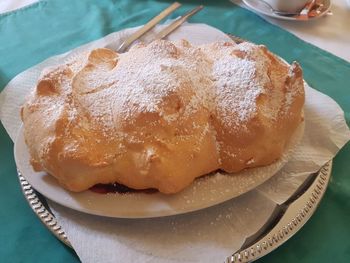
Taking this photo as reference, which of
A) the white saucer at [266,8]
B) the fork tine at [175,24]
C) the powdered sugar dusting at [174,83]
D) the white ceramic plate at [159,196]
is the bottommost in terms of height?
the white ceramic plate at [159,196]

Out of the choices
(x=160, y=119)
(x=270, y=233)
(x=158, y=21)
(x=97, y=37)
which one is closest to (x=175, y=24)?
(x=158, y=21)

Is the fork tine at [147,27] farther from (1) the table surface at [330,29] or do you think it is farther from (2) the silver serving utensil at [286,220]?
(2) the silver serving utensil at [286,220]

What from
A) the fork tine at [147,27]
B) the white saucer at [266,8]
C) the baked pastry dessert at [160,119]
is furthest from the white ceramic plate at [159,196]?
the white saucer at [266,8]

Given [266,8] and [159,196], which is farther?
[266,8]

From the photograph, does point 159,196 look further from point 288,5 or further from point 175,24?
point 288,5

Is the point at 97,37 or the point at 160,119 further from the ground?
the point at 160,119

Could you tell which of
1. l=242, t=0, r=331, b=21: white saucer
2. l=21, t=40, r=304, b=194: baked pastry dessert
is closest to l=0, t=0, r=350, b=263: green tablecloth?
l=242, t=0, r=331, b=21: white saucer

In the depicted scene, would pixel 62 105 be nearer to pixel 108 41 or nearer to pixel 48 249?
pixel 48 249
